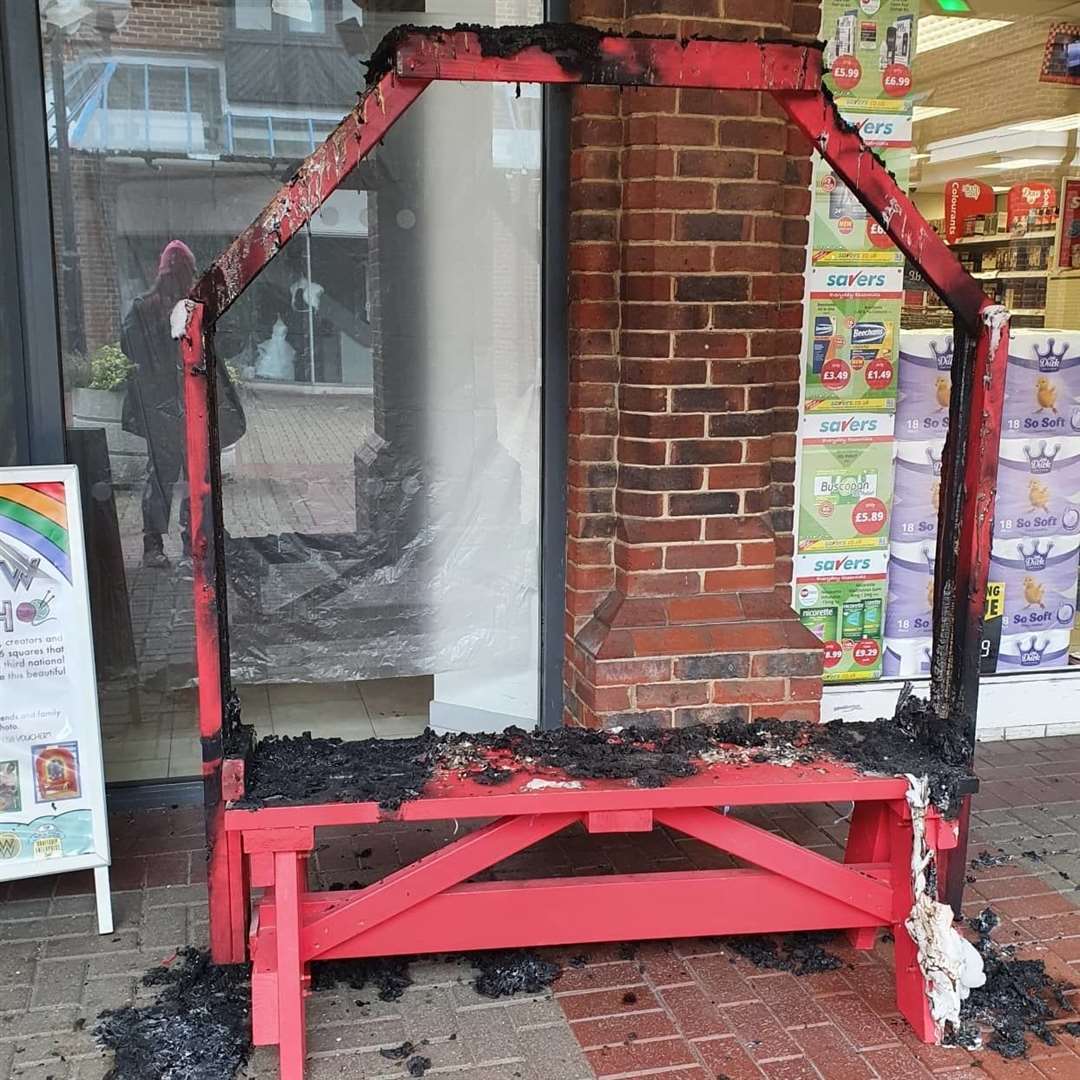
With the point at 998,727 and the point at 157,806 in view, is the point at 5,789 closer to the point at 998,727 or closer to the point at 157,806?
the point at 157,806

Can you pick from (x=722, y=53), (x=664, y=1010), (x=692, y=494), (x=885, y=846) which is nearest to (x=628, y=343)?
(x=692, y=494)

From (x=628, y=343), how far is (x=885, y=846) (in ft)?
5.75

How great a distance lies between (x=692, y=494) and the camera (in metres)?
3.83

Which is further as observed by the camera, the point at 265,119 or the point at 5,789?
the point at 265,119

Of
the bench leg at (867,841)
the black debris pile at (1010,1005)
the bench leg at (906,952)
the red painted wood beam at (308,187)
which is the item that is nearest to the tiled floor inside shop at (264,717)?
the bench leg at (867,841)

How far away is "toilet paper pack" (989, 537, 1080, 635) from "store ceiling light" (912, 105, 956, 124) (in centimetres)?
177

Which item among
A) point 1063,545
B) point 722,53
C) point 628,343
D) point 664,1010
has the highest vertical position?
point 722,53

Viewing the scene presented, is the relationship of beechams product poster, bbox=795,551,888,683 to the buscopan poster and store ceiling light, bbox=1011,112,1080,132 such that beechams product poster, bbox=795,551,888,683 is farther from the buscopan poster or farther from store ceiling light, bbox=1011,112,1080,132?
the buscopan poster

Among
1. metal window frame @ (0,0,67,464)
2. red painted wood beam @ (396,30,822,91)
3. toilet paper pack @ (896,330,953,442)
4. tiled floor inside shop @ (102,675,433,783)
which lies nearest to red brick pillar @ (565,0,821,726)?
toilet paper pack @ (896,330,953,442)

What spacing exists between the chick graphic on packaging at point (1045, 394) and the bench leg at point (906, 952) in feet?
8.20

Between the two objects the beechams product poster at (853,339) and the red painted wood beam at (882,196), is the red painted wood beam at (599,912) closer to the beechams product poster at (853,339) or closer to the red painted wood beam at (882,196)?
the red painted wood beam at (882,196)

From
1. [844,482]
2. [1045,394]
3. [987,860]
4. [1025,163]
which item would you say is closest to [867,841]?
[987,860]

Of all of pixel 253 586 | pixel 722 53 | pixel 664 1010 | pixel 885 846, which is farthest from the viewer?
pixel 253 586

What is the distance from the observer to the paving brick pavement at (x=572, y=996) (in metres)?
2.70
